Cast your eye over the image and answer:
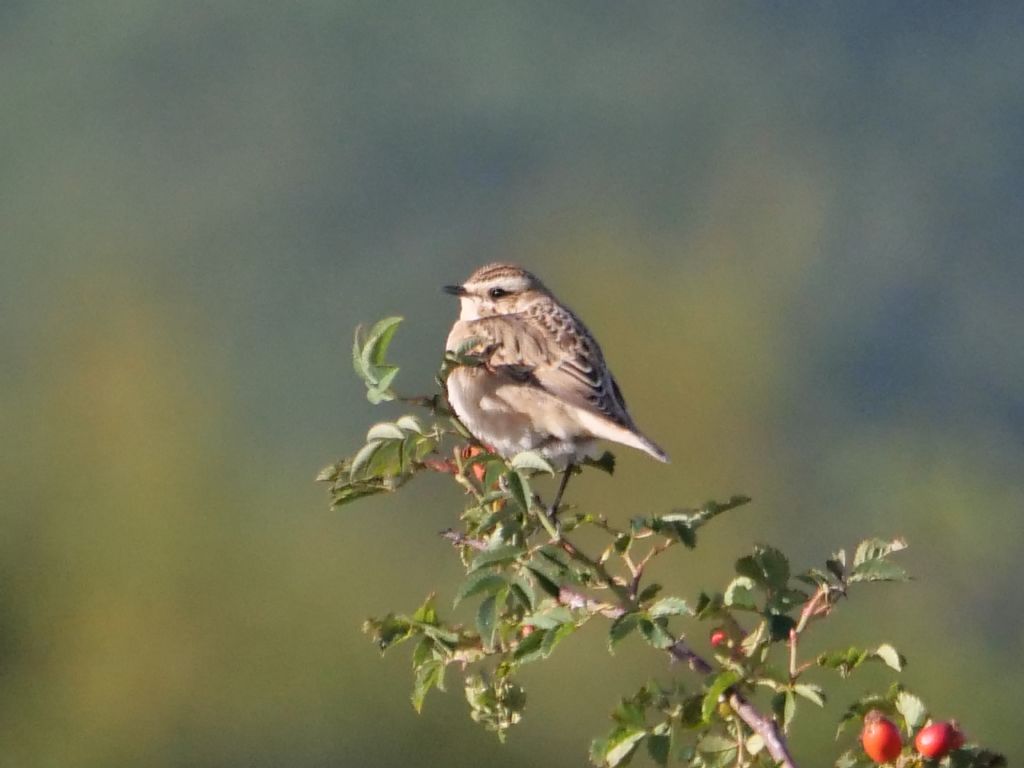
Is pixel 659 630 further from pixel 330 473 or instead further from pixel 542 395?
pixel 542 395

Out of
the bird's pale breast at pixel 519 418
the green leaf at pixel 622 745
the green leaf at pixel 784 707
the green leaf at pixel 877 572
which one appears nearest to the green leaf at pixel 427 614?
the green leaf at pixel 622 745

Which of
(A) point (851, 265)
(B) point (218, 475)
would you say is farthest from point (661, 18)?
(B) point (218, 475)

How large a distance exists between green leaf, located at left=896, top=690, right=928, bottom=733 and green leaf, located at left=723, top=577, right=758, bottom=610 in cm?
38

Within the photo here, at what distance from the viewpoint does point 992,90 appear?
4384 cm

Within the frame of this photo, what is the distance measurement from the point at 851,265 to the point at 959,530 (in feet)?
52.4

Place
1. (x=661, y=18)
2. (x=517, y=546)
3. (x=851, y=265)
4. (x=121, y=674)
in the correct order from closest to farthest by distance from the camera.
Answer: (x=517, y=546) < (x=121, y=674) < (x=851, y=265) < (x=661, y=18)

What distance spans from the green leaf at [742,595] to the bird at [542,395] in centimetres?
162

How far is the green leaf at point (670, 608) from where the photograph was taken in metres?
2.99

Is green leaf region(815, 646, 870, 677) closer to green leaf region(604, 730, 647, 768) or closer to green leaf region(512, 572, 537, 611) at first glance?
green leaf region(604, 730, 647, 768)

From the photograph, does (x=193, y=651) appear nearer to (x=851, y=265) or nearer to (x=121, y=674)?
(x=121, y=674)

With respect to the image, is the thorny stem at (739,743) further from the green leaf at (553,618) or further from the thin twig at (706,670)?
the green leaf at (553,618)

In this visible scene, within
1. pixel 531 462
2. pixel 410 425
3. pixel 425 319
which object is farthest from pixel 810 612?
pixel 425 319

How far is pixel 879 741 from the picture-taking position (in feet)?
10.4

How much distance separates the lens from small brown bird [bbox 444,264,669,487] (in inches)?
200
